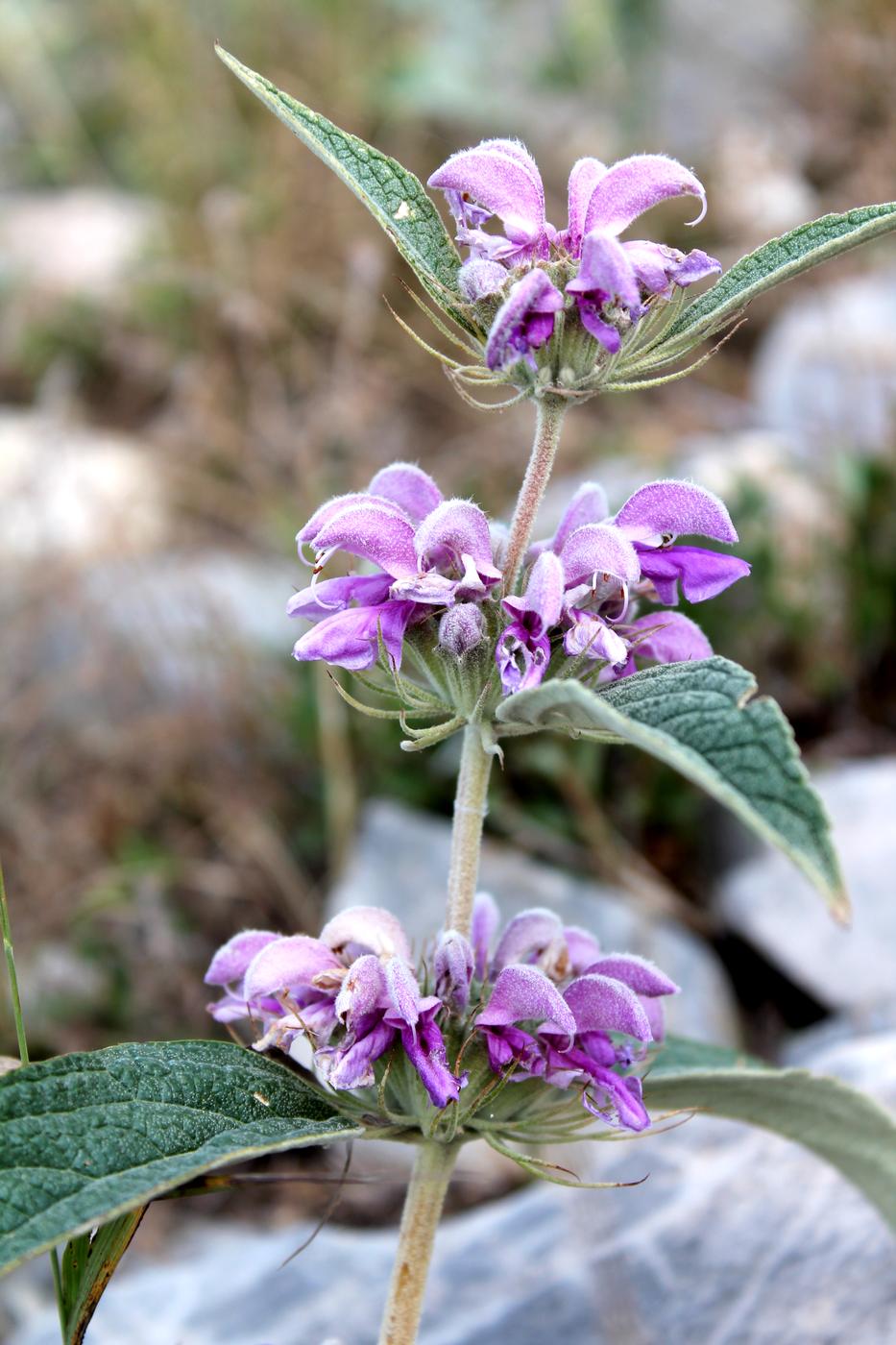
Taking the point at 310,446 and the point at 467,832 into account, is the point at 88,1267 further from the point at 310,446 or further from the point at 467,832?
the point at 310,446

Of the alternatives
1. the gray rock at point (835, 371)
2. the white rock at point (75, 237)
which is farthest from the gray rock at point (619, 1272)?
the white rock at point (75, 237)

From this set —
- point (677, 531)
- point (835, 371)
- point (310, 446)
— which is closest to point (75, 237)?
point (310, 446)

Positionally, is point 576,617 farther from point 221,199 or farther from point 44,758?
point 221,199

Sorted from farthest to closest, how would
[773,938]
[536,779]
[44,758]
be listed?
[44,758] → [536,779] → [773,938]

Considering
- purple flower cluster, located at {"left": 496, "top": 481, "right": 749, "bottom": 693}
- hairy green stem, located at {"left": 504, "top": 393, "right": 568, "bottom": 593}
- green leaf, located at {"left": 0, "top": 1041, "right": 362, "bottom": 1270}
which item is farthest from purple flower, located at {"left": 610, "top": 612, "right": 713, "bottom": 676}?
green leaf, located at {"left": 0, "top": 1041, "right": 362, "bottom": 1270}

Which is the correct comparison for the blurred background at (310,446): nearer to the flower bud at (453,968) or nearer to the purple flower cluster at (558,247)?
the flower bud at (453,968)

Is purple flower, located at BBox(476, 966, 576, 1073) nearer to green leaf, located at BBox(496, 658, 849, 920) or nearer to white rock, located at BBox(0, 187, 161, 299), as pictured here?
green leaf, located at BBox(496, 658, 849, 920)

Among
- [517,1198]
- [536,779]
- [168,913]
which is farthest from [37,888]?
[517,1198]
